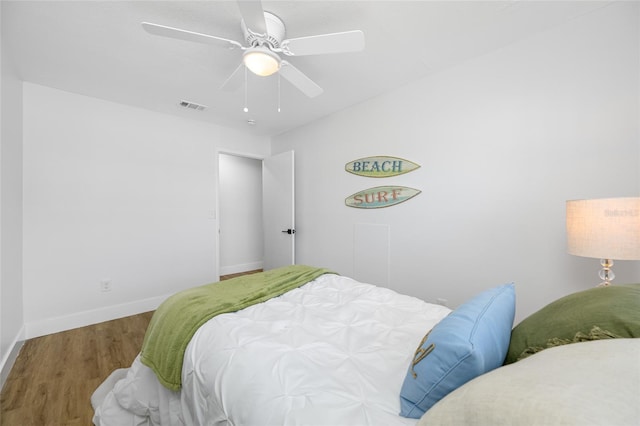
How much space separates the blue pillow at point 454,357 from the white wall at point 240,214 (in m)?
4.65

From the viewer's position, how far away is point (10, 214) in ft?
7.02

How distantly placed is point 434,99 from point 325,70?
1067mm

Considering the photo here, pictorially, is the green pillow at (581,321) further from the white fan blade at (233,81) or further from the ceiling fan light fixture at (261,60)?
the white fan blade at (233,81)

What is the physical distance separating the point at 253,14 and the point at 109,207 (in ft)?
9.26

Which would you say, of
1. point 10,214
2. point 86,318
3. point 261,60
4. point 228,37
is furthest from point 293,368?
point 86,318

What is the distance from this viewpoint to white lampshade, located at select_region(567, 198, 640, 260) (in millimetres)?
1241

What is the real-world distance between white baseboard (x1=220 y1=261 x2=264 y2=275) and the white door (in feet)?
3.54

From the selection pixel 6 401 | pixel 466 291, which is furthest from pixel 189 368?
pixel 466 291

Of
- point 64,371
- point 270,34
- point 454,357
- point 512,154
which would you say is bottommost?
point 64,371

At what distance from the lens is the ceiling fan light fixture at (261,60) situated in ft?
5.29

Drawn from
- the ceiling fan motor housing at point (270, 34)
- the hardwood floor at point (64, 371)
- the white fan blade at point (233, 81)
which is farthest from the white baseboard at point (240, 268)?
the ceiling fan motor housing at point (270, 34)

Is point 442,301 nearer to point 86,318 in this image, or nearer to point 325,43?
point 325,43

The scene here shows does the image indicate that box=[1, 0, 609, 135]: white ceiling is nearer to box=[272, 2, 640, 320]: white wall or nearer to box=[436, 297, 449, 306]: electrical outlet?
box=[272, 2, 640, 320]: white wall

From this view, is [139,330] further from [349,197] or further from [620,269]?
[620,269]
